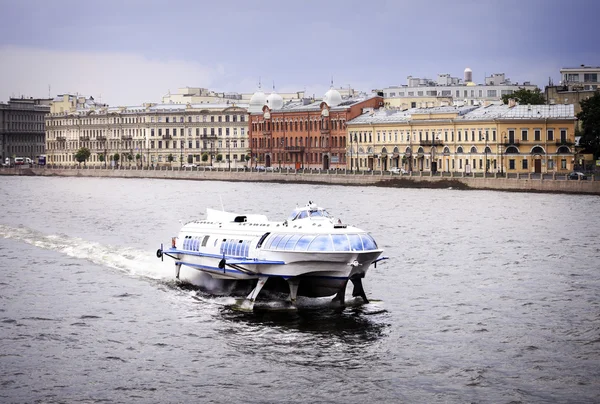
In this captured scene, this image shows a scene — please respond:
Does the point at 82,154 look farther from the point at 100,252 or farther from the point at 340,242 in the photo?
the point at 340,242

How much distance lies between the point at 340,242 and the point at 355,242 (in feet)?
1.30

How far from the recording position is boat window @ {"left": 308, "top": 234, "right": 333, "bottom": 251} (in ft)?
92.0

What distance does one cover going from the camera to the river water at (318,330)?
74.1 feet

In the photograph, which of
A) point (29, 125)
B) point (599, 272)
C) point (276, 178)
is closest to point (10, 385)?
point (599, 272)

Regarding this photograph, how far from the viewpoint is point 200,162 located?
14088 cm

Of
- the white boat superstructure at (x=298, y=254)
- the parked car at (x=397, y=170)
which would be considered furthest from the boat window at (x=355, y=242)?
the parked car at (x=397, y=170)

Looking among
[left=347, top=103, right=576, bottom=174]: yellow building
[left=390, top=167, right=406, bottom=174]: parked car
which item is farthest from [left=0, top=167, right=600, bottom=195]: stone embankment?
[left=347, top=103, right=576, bottom=174]: yellow building

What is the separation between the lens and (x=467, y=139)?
95.0 metres

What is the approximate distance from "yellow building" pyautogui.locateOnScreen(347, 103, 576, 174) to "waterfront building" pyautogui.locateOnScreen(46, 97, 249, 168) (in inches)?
990

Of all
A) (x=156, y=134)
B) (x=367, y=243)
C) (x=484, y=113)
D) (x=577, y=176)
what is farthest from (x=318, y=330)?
(x=156, y=134)

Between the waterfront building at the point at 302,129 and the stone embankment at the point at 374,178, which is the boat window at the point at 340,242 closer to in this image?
the stone embankment at the point at 374,178

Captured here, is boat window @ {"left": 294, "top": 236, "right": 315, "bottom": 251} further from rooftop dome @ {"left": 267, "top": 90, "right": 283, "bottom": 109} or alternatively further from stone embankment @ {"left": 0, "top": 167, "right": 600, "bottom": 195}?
rooftop dome @ {"left": 267, "top": 90, "right": 283, "bottom": 109}

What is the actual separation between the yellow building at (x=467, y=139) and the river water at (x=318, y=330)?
3929cm

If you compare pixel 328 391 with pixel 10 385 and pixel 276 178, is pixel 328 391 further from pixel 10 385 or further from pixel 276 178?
pixel 276 178
